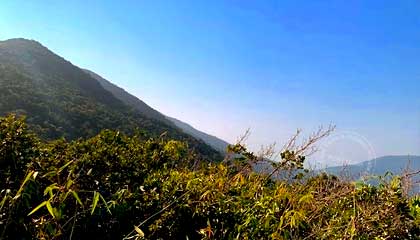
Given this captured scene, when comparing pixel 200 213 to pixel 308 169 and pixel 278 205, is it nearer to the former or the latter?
pixel 278 205

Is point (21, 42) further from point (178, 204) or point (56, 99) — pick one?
point (178, 204)

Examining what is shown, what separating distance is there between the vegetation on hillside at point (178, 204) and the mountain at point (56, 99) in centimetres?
2526

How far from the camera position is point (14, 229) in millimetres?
2598

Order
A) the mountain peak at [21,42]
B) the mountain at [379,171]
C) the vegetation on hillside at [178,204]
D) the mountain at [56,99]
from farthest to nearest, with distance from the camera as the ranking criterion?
the mountain peak at [21,42] < the mountain at [56,99] < the mountain at [379,171] < the vegetation on hillside at [178,204]

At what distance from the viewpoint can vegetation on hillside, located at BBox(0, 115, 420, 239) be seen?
3164 millimetres

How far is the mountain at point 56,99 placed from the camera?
50.8m

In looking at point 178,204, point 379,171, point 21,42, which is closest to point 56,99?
point 21,42

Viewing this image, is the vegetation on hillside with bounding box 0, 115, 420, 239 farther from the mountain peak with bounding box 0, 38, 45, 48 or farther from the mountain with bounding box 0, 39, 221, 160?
the mountain peak with bounding box 0, 38, 45, 48

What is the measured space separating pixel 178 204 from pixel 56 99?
66.7 metres

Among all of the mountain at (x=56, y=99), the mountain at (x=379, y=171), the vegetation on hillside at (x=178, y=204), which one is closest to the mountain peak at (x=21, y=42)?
the mountain at (x=56, y=99)

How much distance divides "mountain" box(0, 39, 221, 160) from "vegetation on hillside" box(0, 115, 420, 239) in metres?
25.3

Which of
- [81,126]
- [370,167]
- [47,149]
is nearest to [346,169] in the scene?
[370,167]

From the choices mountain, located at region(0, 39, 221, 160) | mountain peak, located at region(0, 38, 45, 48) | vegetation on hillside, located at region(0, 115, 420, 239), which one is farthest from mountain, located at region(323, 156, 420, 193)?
mountain peak, located at region(0, 38, 45, 48)

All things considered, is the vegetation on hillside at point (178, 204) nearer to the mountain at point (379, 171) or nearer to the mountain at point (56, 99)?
the mountain at point (379, 171)
